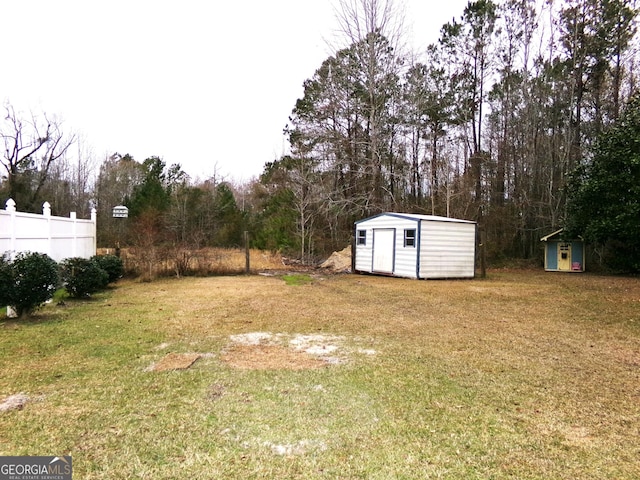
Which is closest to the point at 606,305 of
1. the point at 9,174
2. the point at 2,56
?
the point at 2,56

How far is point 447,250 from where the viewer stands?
1296 centimetres

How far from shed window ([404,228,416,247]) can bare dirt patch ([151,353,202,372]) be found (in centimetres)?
947

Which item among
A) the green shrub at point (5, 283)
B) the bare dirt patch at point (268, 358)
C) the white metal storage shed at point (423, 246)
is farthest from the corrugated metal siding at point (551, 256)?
the green shrub at point (5, 283)

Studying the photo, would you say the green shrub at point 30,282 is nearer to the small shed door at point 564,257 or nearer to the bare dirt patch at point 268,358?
the bare dirt patch at point 268,358

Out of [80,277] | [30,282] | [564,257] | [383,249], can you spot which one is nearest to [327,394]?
[30,282]

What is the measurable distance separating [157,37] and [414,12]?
13.5 m

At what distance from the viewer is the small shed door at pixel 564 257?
15602mm

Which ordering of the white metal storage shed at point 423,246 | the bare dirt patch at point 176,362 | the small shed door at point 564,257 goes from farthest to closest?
the small shed door at point 564,257
the white metal storage shed at point 423,246
the bare dirt patch at point 176,362

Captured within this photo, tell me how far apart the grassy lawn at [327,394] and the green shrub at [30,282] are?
29 cm

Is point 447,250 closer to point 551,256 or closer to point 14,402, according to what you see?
point 551,256

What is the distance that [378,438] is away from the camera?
8.29ft

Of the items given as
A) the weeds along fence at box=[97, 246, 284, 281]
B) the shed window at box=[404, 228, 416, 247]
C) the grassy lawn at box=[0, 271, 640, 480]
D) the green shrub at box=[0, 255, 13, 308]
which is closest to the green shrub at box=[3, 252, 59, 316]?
the green shrub at box=[0, 255, 13, 308]

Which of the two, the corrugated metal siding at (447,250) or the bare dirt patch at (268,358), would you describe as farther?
the corrugated metal siding at (447,250)

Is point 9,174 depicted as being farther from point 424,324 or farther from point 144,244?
point 424,324
